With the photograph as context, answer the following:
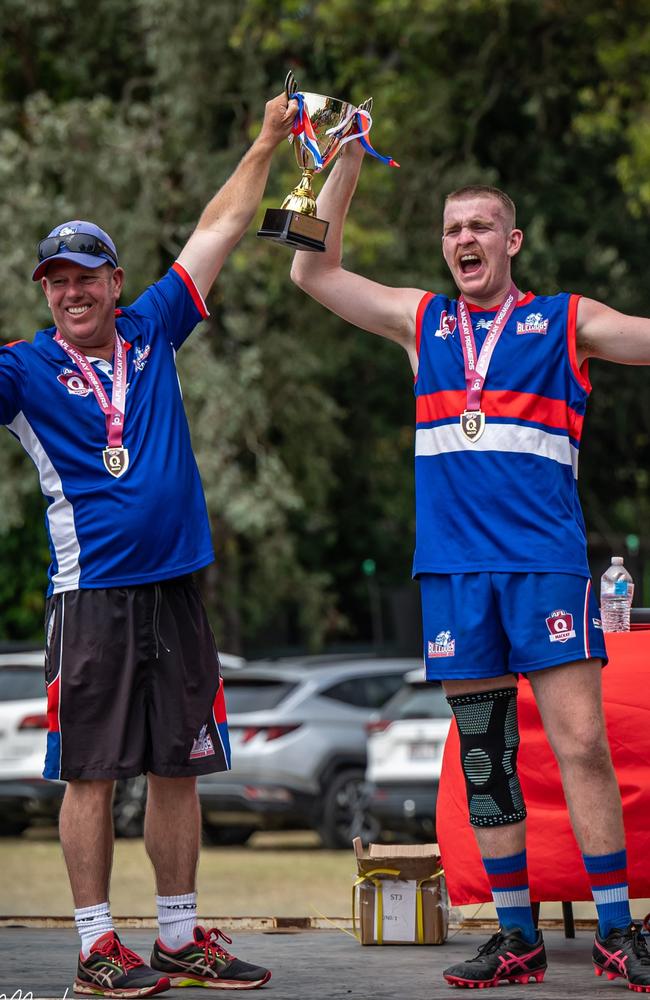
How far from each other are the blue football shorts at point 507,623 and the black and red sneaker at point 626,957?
85cm

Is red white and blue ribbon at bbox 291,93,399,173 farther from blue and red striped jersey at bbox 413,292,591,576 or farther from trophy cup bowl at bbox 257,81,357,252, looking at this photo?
blue and red striped jersey at bbox 413,292,591,576

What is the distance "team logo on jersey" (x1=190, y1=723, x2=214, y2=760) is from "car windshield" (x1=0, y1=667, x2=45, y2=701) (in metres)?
11.6

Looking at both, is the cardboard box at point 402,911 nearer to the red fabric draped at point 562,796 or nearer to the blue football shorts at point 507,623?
the red fabric draped at point 562,796

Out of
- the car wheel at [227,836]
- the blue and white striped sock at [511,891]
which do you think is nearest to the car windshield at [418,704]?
the car wheel at [227,836]

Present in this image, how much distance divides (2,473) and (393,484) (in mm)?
8581

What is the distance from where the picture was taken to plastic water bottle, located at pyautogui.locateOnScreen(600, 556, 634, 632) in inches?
251

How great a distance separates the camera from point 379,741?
14703 millimetres

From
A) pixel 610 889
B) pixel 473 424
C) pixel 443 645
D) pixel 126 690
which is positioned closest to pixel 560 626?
pixel 443 645

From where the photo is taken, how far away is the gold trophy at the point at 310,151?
5.61 meters

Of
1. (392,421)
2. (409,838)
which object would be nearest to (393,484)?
(392,421)

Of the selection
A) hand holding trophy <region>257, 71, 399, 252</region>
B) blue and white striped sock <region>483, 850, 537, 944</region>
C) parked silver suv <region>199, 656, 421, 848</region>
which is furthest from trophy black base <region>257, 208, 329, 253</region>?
parked silver suv <region>199, 656, 421, 848</region>

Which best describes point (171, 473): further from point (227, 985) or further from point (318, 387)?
point (318, 387)

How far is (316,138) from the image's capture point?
584cm

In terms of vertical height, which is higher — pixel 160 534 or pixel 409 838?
pixel 160 534
